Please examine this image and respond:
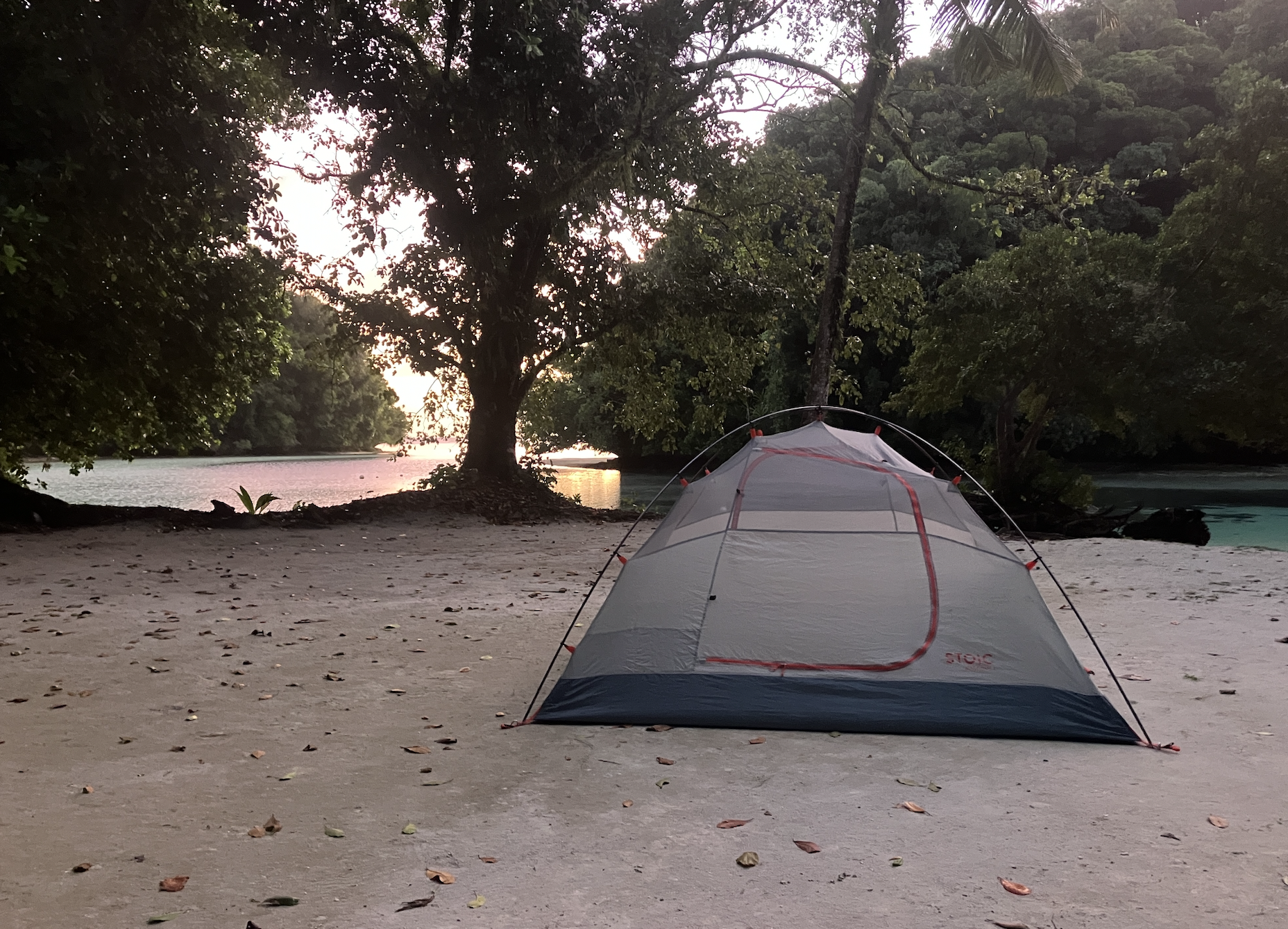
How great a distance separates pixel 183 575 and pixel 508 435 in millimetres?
8918

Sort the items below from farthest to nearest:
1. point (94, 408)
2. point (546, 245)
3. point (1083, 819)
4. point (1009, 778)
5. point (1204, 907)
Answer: point (546, 245) → point (94, 408) → point (1009, 778) → point (1083, 819) → point (1204, 907)

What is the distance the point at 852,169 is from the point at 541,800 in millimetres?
12031

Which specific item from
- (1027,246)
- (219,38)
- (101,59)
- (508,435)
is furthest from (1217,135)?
(101,59)

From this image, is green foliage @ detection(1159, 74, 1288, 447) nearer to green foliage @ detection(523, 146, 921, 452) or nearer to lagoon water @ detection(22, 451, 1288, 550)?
lagoon water @ detection(22, 451, 1288, 550)

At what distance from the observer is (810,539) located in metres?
5.87

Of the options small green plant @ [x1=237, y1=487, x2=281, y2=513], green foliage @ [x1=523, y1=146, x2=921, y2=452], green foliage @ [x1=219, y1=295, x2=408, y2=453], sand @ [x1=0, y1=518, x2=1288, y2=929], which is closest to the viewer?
sand @ [x1=0, y1=518, x2=1288, y2=929]

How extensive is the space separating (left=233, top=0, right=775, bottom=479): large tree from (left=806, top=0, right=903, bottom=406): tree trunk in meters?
2.01

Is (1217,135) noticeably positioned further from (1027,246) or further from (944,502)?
(944,502)

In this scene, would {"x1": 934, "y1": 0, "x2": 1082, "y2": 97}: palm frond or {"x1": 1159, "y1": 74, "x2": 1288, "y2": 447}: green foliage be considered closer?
{"x1": 934, "y1": 0, "x2": 1082, "y2": 97}: palm frond

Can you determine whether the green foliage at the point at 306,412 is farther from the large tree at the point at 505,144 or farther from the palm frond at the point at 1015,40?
the palm frond at the point at 1015,40

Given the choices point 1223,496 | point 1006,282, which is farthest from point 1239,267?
point 1223,496

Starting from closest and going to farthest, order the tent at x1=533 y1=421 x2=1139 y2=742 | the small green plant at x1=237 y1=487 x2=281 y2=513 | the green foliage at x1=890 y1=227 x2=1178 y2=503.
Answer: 1. the tent at x1=533 y1=421 x2=1139 y2=742
2. the small green plant at x1=237 y1=487 x2=281 y2=513
3. the green foliage at x1=890 y1=227 x2=1178 y2=503

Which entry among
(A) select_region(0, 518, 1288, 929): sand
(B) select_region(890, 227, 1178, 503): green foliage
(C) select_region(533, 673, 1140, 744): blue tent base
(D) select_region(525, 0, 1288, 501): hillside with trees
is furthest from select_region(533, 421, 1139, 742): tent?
(B) select_region(890, 227, 1178, 503): green foliage

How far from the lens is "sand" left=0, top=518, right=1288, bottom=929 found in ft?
10.6
